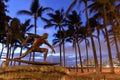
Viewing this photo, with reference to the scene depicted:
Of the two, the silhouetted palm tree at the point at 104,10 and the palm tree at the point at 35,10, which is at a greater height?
the palm tree at the point at 35,10

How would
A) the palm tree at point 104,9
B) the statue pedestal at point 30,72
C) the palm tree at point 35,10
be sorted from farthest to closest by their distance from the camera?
the palm tree at point 35,10
the palm tree at point 104,9
the statue pedestal at point 30,72

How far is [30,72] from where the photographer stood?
24.9ft

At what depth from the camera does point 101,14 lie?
33.9 metres

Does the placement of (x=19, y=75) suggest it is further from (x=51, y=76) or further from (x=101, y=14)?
(x=101, y=14)

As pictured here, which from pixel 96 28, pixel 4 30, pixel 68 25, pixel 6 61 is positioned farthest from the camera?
pixel 68 25

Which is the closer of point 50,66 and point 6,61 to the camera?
point 50,66

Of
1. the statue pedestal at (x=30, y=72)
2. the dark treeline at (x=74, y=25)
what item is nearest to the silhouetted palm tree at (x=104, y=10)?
the dark treeline at (x=74, y=25)

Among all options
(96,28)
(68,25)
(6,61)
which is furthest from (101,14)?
(6,61)

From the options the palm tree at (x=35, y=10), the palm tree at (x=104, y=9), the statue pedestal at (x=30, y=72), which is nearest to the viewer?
the statue pedestal at (x=30, y=72)

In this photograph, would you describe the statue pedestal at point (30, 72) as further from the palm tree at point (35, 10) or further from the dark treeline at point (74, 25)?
the palm tree at point (35, 10)

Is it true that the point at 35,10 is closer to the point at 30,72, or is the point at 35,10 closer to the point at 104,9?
the point at 104,9

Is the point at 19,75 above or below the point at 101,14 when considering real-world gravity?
below

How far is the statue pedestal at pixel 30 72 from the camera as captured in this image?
7.54 meters

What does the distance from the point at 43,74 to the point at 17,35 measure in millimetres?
36306
